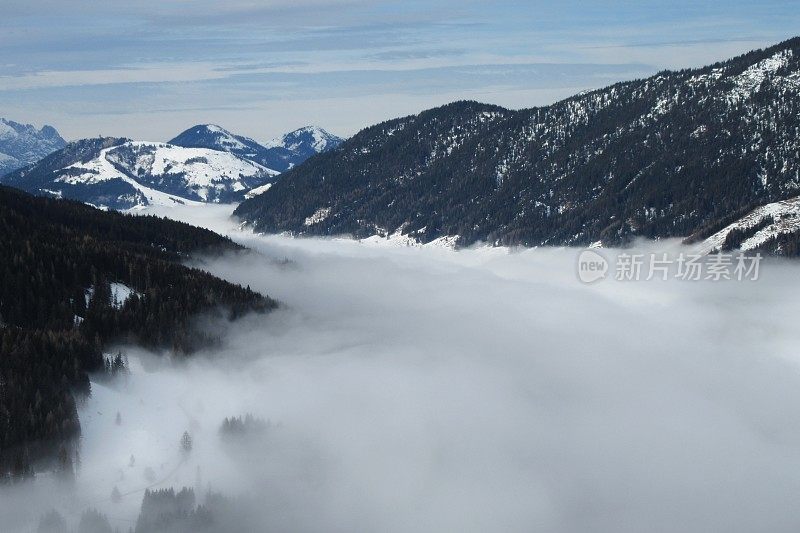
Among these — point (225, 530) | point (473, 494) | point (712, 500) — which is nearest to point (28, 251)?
point (225, 530)

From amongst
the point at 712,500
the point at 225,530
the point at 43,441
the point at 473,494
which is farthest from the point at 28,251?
the point at 712,500

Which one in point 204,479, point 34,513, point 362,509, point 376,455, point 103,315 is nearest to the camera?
point 34,513

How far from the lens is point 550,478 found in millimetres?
197125

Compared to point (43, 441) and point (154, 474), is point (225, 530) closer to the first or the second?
point (154, 474)

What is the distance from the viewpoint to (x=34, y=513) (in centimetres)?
A: 13250

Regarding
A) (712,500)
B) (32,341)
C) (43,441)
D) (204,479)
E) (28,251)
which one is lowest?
(712,500)

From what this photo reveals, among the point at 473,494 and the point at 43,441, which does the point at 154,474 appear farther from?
the point at 473,494

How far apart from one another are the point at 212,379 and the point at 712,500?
384 ft

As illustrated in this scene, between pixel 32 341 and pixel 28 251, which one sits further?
pixel 28 251

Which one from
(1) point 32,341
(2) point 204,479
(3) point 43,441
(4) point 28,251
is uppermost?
(4) point 28,251

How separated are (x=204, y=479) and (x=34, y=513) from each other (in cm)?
3007

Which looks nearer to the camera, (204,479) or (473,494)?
(204,479)

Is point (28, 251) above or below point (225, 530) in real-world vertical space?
above

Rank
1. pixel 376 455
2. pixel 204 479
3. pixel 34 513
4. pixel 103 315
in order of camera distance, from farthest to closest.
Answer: pixel 376 455
pixel 103 315
pixel 204 479
pixel 34 513
